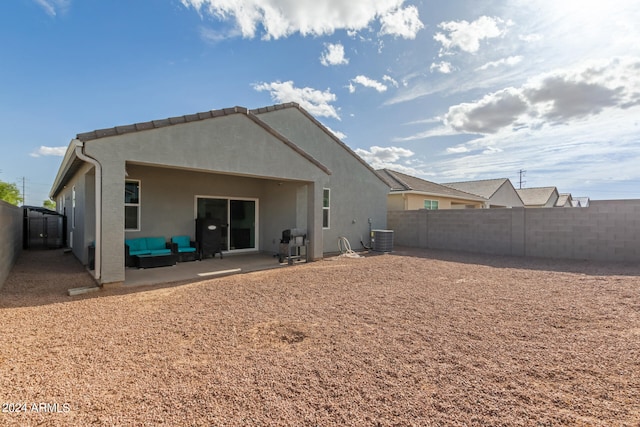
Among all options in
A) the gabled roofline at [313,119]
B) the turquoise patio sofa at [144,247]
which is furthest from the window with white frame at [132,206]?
the gabled roofline at [313,119]

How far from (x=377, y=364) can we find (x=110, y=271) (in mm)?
5850

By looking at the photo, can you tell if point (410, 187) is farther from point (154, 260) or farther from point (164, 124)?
point (164, 124)

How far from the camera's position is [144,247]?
29.4ft

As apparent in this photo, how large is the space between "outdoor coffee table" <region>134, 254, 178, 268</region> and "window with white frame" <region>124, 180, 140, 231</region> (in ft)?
3.84


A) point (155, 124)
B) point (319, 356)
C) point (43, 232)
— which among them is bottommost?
point (319, 356)

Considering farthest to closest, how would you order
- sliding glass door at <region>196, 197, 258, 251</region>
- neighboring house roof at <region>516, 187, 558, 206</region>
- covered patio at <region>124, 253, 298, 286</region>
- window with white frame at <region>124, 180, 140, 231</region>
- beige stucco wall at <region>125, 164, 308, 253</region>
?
neighboring house roof at <region>516, 187, 558, 206</region>
sliding glass door at <region>196, 197, 258, 251</region>
beige stucco wall at <region>125, 164, 308, 253</region>
window with white frame at <region>124, 180, 140, 231</region>
covered patio at <region>124, 253, 298, 286</region>

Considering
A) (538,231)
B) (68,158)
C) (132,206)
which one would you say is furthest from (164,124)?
(538,231)

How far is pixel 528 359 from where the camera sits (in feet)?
10.7

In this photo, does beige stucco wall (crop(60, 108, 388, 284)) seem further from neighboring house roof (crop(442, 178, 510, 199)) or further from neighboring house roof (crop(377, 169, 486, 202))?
neighboring house roof (crop(442, 178, 510, 199))

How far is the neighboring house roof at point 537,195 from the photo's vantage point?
3142 cm

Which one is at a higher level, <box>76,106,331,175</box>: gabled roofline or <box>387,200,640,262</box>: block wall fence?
<box>76,106,331,175</box>: gabled roofline

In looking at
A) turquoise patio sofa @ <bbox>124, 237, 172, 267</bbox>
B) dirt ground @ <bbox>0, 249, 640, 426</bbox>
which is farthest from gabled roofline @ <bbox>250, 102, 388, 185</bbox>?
dirt ground @ <bbox>0, 249, 640, 426</bbox>

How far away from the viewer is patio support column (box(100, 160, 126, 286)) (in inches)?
232

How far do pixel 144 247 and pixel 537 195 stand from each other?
39451mm
